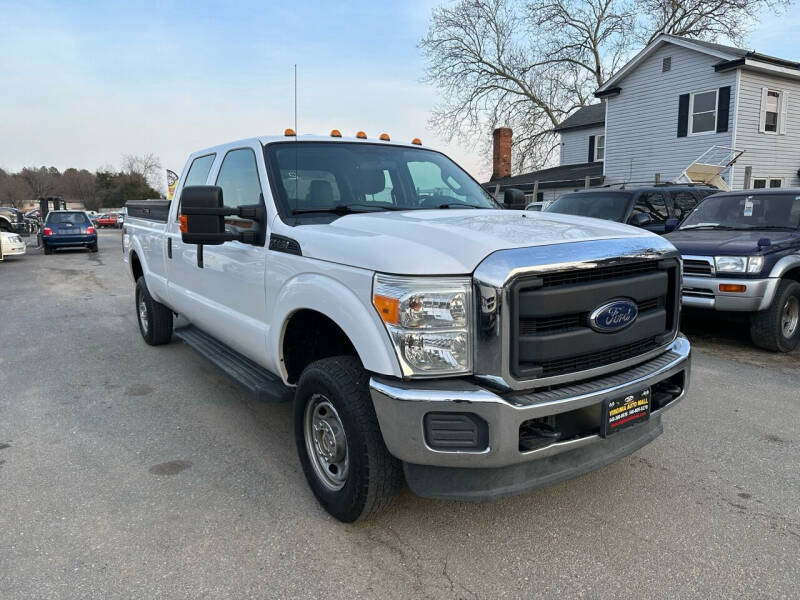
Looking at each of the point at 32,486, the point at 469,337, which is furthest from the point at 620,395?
the point at 32,486

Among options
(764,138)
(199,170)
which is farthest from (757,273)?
(764,138)

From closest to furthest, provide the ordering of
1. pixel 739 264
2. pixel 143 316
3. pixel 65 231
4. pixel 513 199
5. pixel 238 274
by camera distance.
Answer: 1. pixel 238 274
2. pixel 513 199
3. pixel 739 264
4. pixel 143 316
5. pixel 65 231

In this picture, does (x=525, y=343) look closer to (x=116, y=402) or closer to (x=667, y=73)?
(x=116, y=402)

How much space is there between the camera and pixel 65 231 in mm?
20891

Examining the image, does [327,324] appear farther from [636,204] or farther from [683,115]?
[683,115]

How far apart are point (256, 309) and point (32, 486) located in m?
1.61

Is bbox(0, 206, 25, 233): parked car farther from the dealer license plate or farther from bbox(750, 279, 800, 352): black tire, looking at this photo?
the dealer license plate

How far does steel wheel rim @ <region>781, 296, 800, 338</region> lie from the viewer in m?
6.41

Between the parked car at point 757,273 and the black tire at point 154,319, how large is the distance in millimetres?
5743

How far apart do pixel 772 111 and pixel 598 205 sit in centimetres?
1433

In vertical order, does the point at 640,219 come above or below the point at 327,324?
above

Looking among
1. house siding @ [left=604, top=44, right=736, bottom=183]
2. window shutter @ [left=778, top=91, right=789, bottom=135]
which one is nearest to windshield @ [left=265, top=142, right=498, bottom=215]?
house siding @ [left=604, top=44, right=736, bottom=183]

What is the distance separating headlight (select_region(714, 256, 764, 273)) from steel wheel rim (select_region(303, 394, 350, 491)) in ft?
16.5

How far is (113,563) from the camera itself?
2.66m
